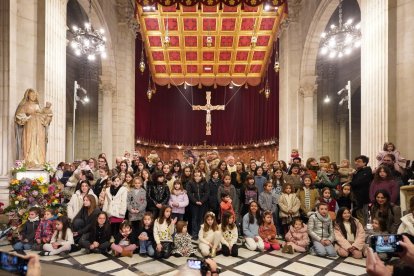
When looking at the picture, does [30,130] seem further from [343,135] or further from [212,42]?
[343,135]

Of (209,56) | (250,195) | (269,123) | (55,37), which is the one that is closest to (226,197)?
(250,195)

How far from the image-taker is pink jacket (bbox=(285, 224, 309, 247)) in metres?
5.18

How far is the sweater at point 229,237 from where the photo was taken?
4969 mm

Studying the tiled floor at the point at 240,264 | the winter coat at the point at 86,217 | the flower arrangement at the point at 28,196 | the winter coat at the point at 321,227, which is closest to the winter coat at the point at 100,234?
the winter coat at the point at 86,217

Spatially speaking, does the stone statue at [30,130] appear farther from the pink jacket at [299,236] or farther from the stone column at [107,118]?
the stone column at [107,118]

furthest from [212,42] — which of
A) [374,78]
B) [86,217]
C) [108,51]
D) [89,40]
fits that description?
[86,217]

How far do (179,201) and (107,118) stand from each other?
8.32m

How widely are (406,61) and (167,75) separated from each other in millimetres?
14237

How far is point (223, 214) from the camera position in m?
5.30

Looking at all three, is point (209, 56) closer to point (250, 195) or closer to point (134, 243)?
point (250, 195)

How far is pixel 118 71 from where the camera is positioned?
13320mm

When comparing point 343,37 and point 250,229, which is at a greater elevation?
point 343,37

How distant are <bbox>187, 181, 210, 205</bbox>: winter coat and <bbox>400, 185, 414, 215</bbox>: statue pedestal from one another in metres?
3.19

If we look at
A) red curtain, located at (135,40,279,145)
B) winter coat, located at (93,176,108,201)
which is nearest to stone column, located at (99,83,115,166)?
red curtain, located at (135,40,279,145)
